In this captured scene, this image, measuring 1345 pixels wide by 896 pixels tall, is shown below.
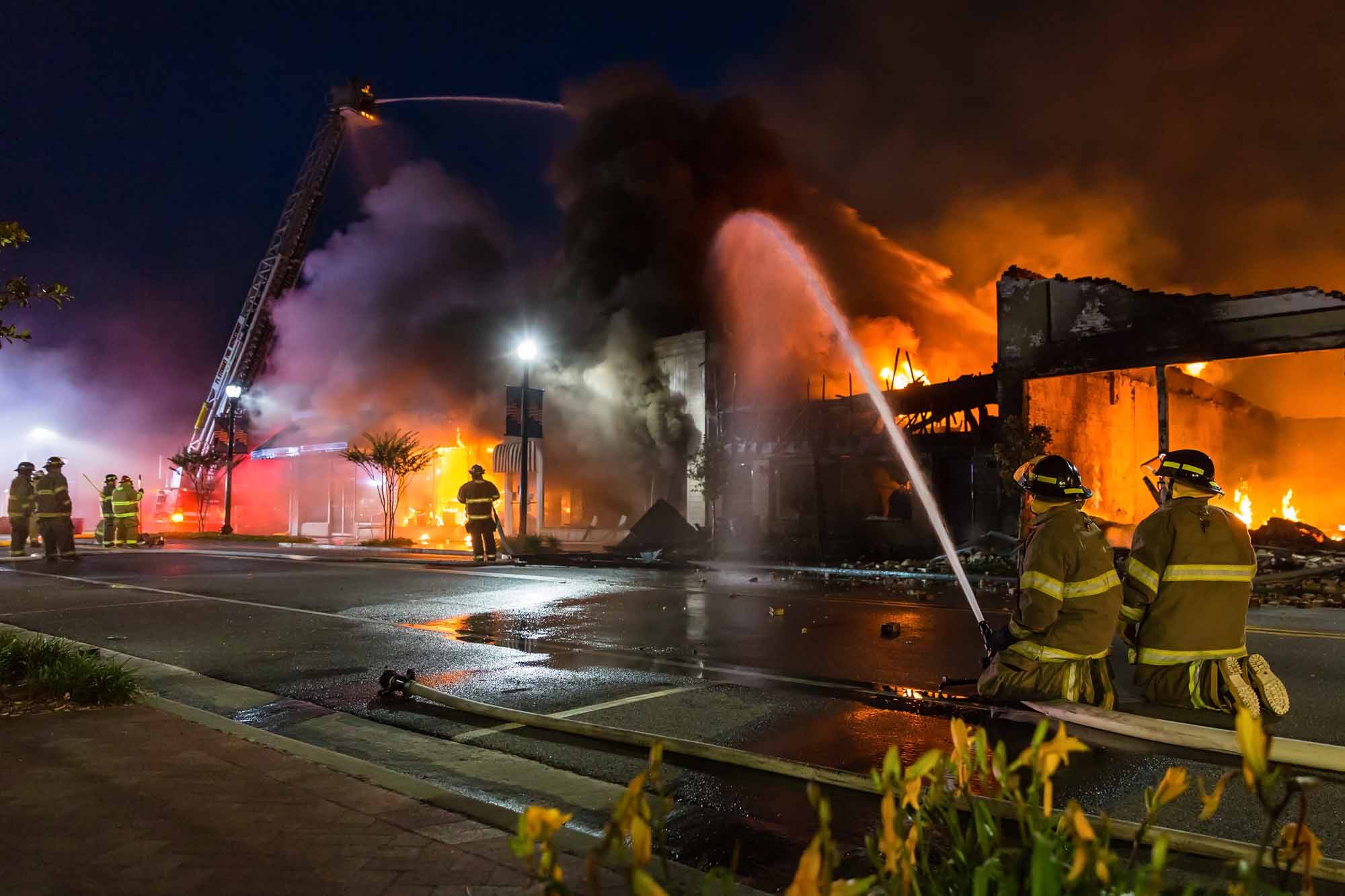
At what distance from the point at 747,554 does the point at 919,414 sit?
6.40 metres

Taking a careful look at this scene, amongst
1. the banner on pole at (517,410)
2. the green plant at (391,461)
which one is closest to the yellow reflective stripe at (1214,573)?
the banner on pole at (517,410)

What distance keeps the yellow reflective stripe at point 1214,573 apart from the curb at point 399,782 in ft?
8.62

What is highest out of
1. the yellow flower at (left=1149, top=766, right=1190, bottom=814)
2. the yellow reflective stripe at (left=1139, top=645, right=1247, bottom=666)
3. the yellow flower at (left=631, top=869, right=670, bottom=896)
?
the yellow flower at (left=1149, top=766, right=1190, bottom=814)

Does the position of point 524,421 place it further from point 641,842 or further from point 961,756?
point 641,842

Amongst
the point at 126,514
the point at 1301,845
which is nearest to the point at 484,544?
the point at 126,514

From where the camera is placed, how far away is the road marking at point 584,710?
15.4ft

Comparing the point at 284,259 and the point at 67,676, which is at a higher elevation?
the point at 284,259

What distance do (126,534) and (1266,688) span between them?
22774 millimetres

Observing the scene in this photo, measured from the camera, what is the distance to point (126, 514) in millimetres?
20203

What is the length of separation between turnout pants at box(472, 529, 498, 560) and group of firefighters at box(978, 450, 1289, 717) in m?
12.3

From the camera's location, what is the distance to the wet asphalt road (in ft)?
11.6

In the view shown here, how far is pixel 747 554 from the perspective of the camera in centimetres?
1952

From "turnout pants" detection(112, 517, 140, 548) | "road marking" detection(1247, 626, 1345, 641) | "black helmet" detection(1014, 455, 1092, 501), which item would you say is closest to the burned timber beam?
"road marking" detection(1247, 626, 1345, 641)

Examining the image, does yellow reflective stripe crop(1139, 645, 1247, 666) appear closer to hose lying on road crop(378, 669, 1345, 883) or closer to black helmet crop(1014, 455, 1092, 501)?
black helmet crop(1014, 455, 1092, 501)
